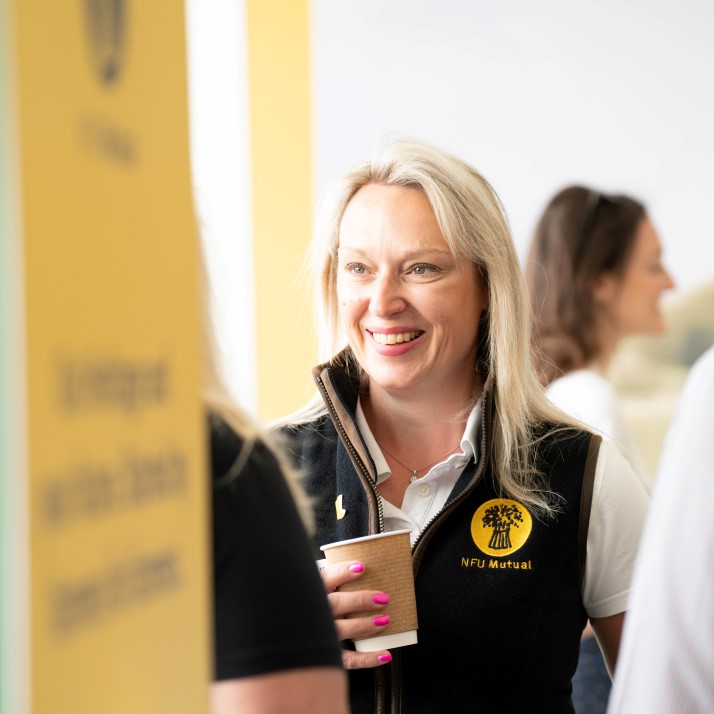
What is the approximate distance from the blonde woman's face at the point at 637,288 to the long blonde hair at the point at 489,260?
1.03 metres

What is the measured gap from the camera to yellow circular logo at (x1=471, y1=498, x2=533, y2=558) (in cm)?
177

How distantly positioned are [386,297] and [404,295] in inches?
1.6

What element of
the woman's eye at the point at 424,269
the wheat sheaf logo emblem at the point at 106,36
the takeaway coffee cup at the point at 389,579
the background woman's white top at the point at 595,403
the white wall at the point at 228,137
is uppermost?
the white wall at the point at 228,137

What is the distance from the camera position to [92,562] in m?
0.64

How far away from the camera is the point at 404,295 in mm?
1905

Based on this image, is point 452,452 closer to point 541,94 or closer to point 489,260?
point 489,260

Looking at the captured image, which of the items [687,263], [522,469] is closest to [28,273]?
[522,469]

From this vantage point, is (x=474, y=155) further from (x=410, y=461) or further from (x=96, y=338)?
(x=96, y=338)

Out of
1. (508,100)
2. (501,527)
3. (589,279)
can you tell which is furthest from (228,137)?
(501,527)

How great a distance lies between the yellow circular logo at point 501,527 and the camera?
1771 millimetres

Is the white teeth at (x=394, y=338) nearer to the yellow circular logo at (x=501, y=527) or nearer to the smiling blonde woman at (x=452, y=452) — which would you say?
the smiling blonde woman at (x=452, y=452)

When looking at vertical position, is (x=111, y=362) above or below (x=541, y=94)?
below

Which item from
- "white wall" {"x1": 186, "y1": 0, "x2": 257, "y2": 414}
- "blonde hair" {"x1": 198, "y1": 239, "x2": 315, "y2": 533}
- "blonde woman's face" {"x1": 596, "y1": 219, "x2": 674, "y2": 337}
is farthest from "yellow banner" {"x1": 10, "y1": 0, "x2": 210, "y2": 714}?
"white wall" {"x1": 186, "y1": 0, "x2": 257, "y2": 414}

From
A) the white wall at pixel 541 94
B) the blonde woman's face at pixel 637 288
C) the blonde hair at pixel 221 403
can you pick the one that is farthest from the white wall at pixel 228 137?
the blonde hair at pixel 221 403
